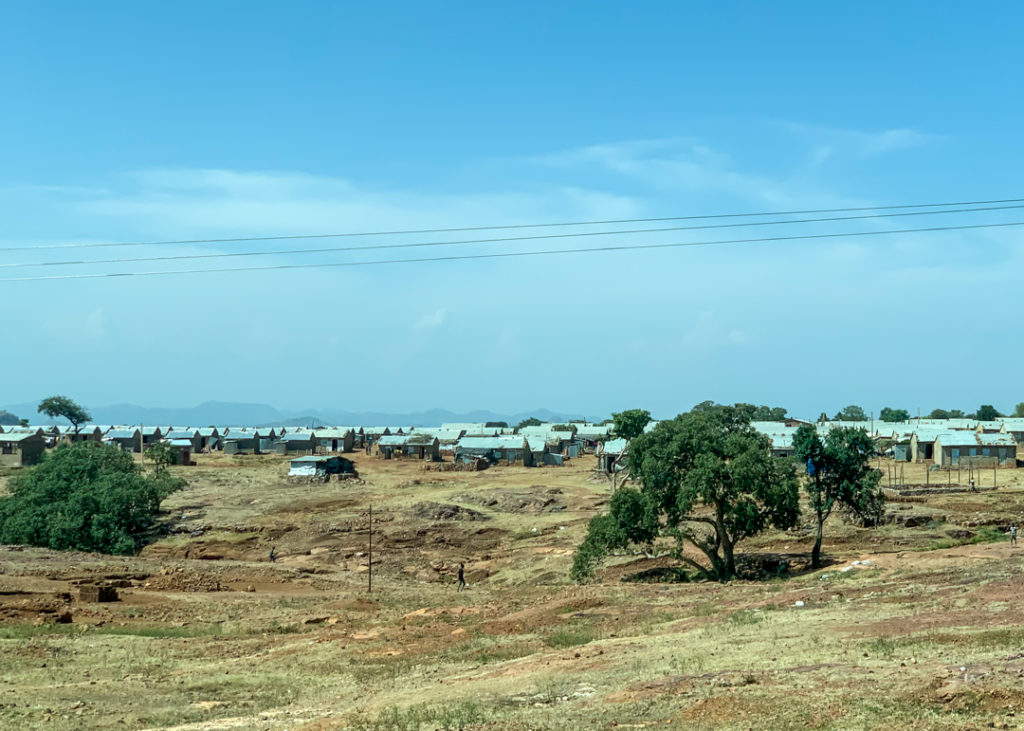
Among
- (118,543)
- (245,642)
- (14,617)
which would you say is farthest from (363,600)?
(118,543)

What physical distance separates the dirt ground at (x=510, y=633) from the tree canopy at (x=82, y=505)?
108 inches

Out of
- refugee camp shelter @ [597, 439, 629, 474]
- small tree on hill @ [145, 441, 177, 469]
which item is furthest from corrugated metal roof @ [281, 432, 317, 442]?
refugee camp shelter @ [597, 439, 629, 474]

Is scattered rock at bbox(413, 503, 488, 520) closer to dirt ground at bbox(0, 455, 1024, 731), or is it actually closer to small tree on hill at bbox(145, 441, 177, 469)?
dirt ground at bbox(0, 455, 1024, 731)

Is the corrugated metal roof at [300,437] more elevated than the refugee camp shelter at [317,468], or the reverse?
the corrugated metal roof at [300,437]

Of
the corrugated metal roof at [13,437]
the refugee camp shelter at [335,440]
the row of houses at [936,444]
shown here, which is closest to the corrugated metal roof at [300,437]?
the refugee camp shelter at [335,440]

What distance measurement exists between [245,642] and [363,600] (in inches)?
391

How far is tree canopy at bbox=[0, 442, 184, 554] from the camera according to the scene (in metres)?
64.4

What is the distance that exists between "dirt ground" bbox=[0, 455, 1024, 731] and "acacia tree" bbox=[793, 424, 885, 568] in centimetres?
270

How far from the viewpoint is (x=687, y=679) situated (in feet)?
68.4

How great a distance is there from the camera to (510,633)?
32.6m

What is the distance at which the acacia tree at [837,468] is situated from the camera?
46.6 metres

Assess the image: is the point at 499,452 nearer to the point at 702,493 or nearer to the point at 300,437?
the point at 300,437

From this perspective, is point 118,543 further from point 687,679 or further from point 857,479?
point 687,679

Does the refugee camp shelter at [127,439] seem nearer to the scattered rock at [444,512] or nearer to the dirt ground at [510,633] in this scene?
the dirt ground at [510,633]
